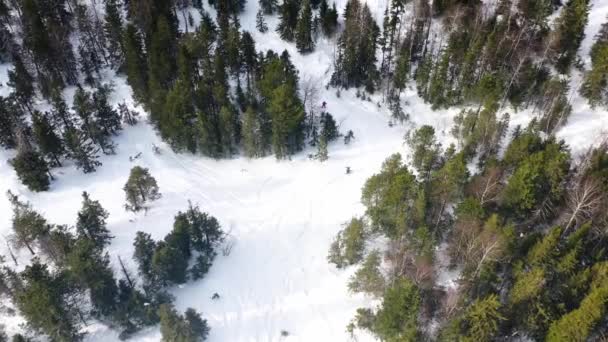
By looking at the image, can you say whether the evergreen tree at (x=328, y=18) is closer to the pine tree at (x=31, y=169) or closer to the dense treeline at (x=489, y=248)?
the dense treeline at (x=489, y=248)

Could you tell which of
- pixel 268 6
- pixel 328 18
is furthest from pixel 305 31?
pixel 268 6

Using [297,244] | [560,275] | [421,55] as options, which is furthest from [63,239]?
[421,55]

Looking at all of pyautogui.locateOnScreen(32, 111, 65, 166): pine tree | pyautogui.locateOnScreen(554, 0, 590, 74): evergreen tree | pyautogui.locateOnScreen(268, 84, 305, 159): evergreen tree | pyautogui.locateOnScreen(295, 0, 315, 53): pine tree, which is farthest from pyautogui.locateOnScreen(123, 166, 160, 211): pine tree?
pyautogui.locateOnScreen(554, 0, 590, 74): evergreen tree

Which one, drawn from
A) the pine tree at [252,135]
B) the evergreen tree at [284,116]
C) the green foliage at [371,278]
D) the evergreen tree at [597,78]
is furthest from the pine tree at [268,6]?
the green foliage at [371,278]

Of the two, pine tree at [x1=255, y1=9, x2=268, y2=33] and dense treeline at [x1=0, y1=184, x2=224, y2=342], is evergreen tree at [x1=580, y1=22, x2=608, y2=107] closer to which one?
dense treeline at [x1=0, y1=184, x2=224, y2=342]

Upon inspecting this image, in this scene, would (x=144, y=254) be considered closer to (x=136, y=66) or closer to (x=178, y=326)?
(x=178, y=326)

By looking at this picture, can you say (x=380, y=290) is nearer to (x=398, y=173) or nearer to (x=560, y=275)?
(x=398, y=173)
